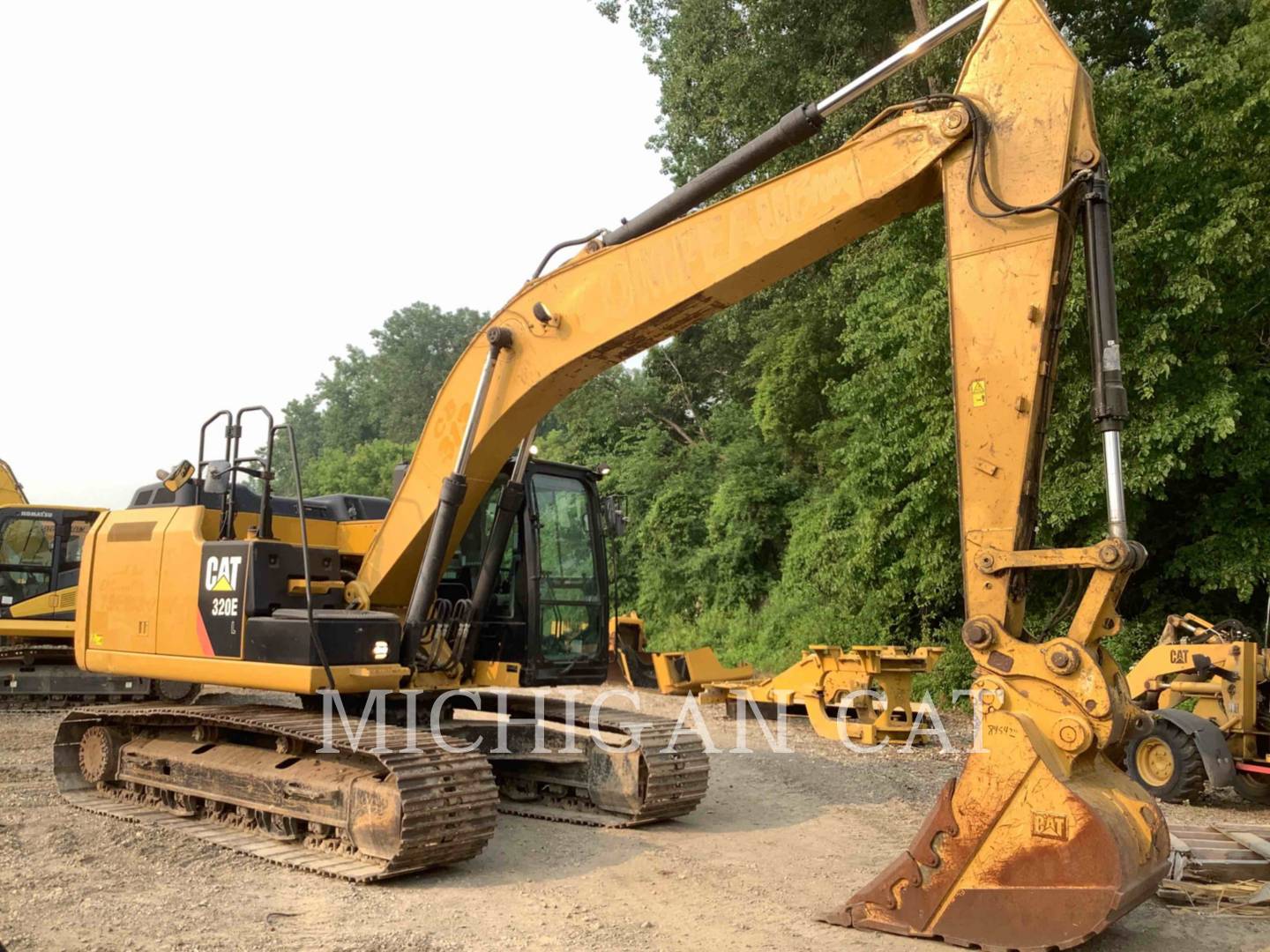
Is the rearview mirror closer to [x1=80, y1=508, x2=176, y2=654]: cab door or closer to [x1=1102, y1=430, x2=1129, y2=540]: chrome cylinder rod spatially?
[x1=80, y1=508, x2=176, y2=654]: cab door

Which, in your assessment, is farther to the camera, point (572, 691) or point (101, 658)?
point (572, 691)

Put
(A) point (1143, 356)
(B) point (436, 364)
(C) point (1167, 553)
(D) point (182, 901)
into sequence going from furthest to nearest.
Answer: (B) point (436, 364) → (C) point (1167, 553) → (A) point (1143, 356) → (D) point (182, 901)

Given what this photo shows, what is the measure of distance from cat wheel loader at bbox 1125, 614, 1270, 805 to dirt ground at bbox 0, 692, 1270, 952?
0.47m

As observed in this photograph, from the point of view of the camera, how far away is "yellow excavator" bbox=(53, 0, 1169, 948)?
4.34 metres

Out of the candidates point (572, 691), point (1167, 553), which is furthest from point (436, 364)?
point (1167, 553)

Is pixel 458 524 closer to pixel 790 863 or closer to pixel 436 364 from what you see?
pixel 790 863

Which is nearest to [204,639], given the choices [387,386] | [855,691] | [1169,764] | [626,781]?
[626,781]

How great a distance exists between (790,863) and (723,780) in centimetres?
270

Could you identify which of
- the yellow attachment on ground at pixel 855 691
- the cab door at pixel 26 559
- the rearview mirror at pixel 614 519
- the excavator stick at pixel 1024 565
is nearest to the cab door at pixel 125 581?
the rearview mirror at pixel 614 519

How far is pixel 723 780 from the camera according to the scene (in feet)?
28.7

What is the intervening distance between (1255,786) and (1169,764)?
713 mm

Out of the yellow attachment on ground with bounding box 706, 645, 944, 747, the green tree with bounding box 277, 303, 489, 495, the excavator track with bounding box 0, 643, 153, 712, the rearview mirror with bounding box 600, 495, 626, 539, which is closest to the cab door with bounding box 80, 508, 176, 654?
the rearview mirror with bounding box 600, 495, 626, 539

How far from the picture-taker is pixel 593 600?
25.8ft

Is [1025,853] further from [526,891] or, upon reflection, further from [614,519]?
[614,519]
